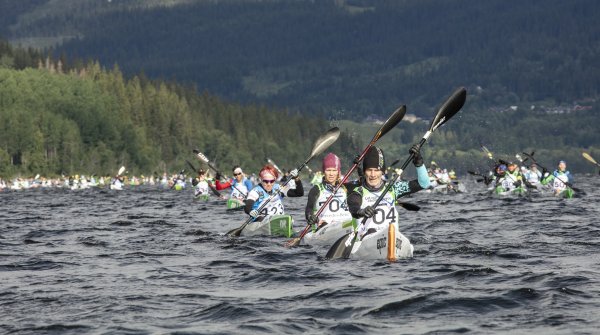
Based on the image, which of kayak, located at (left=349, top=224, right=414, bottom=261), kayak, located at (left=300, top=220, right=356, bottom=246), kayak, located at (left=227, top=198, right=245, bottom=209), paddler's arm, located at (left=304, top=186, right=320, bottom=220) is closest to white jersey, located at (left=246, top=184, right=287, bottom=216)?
paddler's arm, located at (left=304, top=186, right=320, bottom=220)

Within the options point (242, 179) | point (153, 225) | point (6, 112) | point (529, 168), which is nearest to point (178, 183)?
point (529, 168)

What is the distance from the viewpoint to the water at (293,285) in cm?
1591

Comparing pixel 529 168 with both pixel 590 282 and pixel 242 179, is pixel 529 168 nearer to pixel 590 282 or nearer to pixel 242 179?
pixel 242 179

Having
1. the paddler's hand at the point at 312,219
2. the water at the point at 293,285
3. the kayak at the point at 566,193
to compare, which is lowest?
the kayak at the point at 566,193

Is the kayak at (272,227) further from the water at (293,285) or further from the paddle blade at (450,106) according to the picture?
the paddle blade at (450,106)

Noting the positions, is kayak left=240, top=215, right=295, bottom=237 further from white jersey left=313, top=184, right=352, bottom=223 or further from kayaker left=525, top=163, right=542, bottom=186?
kayaker left=525, top=163, right=542, bottom=186

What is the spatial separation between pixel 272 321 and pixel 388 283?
12.3 ft

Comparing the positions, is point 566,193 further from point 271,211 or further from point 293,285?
point 293,285

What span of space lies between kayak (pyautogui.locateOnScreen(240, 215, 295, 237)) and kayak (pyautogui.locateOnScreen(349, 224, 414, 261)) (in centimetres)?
764

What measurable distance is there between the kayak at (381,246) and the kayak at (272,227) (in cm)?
764

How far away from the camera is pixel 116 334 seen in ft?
50.4

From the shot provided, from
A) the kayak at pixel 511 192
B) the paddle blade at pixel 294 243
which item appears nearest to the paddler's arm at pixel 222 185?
the kayak at pixel 511 192

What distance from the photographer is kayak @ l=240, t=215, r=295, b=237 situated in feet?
100.0

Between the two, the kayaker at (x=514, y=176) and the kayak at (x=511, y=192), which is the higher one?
the kayaker at (x=514, y=176)
